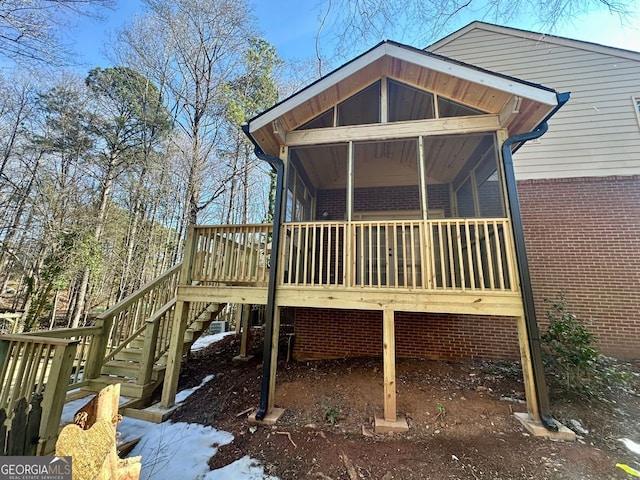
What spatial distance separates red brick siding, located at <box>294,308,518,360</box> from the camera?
237 inches

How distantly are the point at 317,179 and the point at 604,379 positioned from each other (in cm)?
662

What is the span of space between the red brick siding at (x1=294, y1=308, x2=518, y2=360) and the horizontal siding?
13.1 ft

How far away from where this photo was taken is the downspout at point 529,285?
3648 millimetres

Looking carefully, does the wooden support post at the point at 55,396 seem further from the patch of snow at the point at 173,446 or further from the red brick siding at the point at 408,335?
the red brick siding at the point at 408,335

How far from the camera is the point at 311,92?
4828 mm

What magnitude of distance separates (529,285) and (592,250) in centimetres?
393

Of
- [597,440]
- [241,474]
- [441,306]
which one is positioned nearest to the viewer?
[241,474]

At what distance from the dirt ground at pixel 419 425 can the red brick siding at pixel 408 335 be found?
1.26 ft

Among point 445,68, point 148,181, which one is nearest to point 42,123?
point 148,181

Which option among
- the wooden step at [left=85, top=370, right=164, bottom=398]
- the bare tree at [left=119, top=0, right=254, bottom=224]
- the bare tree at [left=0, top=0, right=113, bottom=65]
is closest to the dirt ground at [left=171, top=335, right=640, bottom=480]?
the wooden step at [left=85, top=370, right=164, bottom=398]

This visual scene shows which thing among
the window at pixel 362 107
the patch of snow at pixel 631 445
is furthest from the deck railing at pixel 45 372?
the patch of snow at pixel 631 445

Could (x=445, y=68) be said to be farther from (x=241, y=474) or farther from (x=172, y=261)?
(x=172, y=261)

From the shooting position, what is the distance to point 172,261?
15.2m

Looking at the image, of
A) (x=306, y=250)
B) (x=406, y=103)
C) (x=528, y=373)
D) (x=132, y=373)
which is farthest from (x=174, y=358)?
(x=406, y=103)
